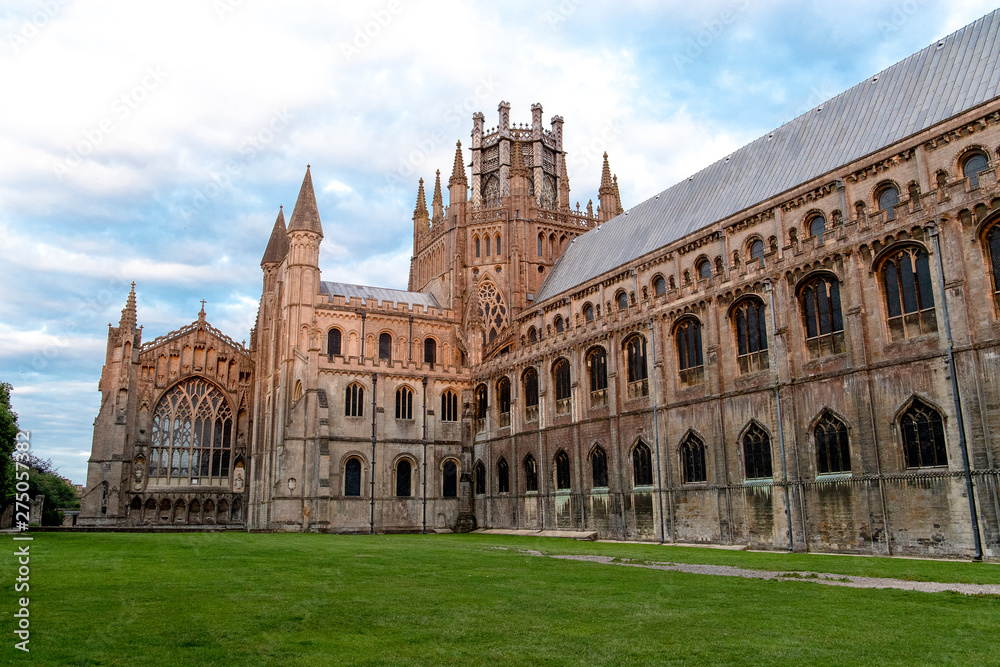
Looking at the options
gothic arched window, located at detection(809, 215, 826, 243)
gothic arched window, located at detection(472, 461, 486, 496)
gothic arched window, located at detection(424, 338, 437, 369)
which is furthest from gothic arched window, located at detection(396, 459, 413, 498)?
gothic arched window, located at detection(809, 215, 826, 243)

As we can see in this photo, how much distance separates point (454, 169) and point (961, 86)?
4216cm

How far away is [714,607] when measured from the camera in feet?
45.9

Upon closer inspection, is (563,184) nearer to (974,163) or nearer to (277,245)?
(277,245)

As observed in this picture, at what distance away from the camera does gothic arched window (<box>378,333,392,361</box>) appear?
204 ft

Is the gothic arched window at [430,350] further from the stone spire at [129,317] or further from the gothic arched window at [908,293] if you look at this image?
the gothic arched window at [908,293]

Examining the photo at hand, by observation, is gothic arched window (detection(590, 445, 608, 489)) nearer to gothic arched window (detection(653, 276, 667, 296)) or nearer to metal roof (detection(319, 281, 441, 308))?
gothic arched window (detection(653, 276, 667, 296))

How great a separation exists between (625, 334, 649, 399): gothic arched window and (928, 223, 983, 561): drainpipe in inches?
656

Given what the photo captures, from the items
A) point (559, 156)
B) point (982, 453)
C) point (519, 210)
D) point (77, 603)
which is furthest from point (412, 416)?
point (77, 603)

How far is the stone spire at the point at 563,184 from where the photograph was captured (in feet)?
239

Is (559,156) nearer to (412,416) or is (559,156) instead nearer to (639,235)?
(639,235)

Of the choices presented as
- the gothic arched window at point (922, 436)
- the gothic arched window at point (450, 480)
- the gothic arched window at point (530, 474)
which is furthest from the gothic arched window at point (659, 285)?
the gothic arched window at point (450, 480)

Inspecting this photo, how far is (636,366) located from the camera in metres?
43.8

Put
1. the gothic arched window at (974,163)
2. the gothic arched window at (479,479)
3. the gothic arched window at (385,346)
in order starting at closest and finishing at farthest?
1. the gothic arched window at (974,163)
2. the gothic arched window at (479,479)
3. the gothic arched window at (385,346)

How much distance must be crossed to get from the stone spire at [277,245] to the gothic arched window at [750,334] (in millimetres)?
45361
